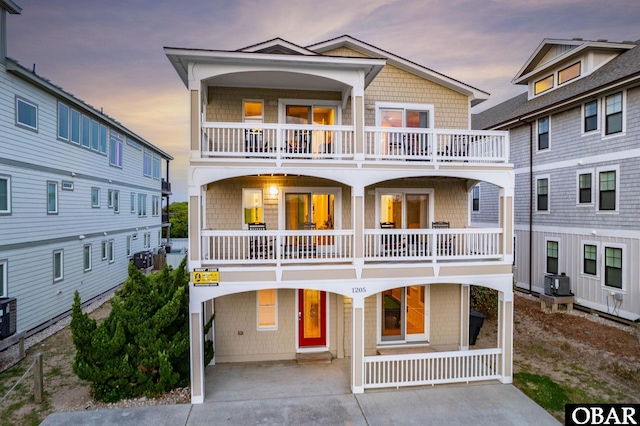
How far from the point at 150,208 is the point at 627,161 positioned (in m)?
28.2

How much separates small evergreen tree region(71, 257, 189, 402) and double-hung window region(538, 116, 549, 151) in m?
17.0

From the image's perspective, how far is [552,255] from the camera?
50.3 feet

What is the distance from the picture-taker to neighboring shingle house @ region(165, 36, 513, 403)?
26.2 feet

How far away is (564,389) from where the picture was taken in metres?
7.93

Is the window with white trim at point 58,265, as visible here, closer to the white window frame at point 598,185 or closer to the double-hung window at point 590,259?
the double-hung window at point 590,259

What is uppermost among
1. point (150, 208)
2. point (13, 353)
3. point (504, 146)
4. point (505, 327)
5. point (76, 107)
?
point (76, 107)

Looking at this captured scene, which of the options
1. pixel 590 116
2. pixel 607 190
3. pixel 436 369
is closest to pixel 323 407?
pixel 436 369

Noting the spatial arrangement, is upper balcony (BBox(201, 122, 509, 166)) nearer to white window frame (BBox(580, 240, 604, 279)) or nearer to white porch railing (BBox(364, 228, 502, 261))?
white porch railing (BBox(364, 228, 502, 261))

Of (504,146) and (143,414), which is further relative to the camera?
(504,146)

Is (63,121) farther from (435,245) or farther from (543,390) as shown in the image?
(543,390)

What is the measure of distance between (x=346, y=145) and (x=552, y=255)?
490 inches

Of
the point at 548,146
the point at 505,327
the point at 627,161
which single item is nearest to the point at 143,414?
the point at 505,327

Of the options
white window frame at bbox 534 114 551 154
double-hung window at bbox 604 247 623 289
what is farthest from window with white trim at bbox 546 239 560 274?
white window frame at bbox 534 114 551 154

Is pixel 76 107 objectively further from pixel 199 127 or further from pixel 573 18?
pixel 573 18
